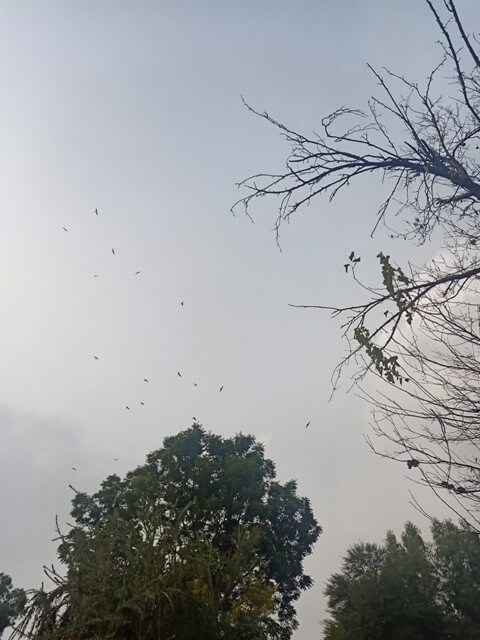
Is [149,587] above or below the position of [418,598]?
below

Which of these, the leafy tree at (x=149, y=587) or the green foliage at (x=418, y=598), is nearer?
the leafy tree at (x=149, y=587)

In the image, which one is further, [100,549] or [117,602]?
[100,549]

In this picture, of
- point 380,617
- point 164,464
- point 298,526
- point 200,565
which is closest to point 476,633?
point 380,617

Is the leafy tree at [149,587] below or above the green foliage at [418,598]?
below

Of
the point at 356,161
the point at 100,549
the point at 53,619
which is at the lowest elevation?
the point at 53,619

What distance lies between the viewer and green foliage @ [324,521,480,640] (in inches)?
962

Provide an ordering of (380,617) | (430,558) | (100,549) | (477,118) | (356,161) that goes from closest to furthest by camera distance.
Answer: (477,118) < (356,161) < (100,549) < (380,617) < (430,558)

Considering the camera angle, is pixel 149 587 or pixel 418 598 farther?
pixel 418 598

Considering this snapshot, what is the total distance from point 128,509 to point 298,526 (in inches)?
286

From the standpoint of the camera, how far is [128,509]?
19703 millimetres

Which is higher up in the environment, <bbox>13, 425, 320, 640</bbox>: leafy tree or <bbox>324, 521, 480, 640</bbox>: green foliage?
<bbox>324, 521, 480, 640</bbox>: green foliage

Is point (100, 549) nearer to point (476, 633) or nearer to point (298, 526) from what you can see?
point (298, 526)

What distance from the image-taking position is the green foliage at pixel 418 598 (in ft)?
80.2

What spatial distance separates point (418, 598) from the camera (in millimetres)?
25594
